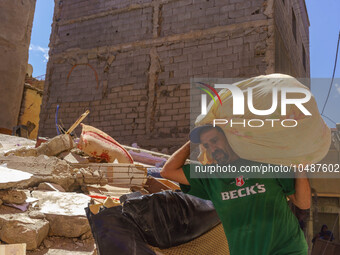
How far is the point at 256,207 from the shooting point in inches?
54.9

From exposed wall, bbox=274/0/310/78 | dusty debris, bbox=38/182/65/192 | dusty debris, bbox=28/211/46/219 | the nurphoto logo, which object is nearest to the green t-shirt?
the nurphoto logo

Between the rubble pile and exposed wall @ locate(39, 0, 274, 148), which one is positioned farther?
exposed wall @ locate(39, 0, 274, 148)

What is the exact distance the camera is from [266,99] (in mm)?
1432

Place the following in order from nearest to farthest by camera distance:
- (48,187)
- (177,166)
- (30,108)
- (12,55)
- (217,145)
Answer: (217,145)
(177,166)
(48,187)
(12,55)
(30,108)

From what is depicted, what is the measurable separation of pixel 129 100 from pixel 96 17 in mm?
3372

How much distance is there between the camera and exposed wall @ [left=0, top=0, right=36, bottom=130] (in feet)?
42.7

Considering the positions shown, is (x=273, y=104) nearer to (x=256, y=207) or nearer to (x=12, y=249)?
(x=256, y=207)

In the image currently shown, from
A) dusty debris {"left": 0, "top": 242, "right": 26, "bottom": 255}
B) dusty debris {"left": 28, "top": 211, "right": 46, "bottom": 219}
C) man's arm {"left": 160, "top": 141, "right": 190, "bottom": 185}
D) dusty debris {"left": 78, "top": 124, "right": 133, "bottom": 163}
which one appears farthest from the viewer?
dusty debris {"left": 78, "top": 124, "right": 133, "bottom": 163}

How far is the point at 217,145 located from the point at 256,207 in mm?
351

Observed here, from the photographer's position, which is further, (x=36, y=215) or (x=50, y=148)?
(x=50, y=148)

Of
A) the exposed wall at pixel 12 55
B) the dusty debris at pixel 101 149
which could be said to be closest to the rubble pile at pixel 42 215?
the dusty debris at pixel 101 149

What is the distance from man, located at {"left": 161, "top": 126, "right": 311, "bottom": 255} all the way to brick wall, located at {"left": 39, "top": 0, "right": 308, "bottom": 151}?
22.7 ft

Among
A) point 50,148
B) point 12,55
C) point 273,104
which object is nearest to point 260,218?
point 273,104

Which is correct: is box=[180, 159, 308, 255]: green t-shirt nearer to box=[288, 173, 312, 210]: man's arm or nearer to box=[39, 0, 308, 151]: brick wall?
box=[288, 173, 312, 210]: man's arm
